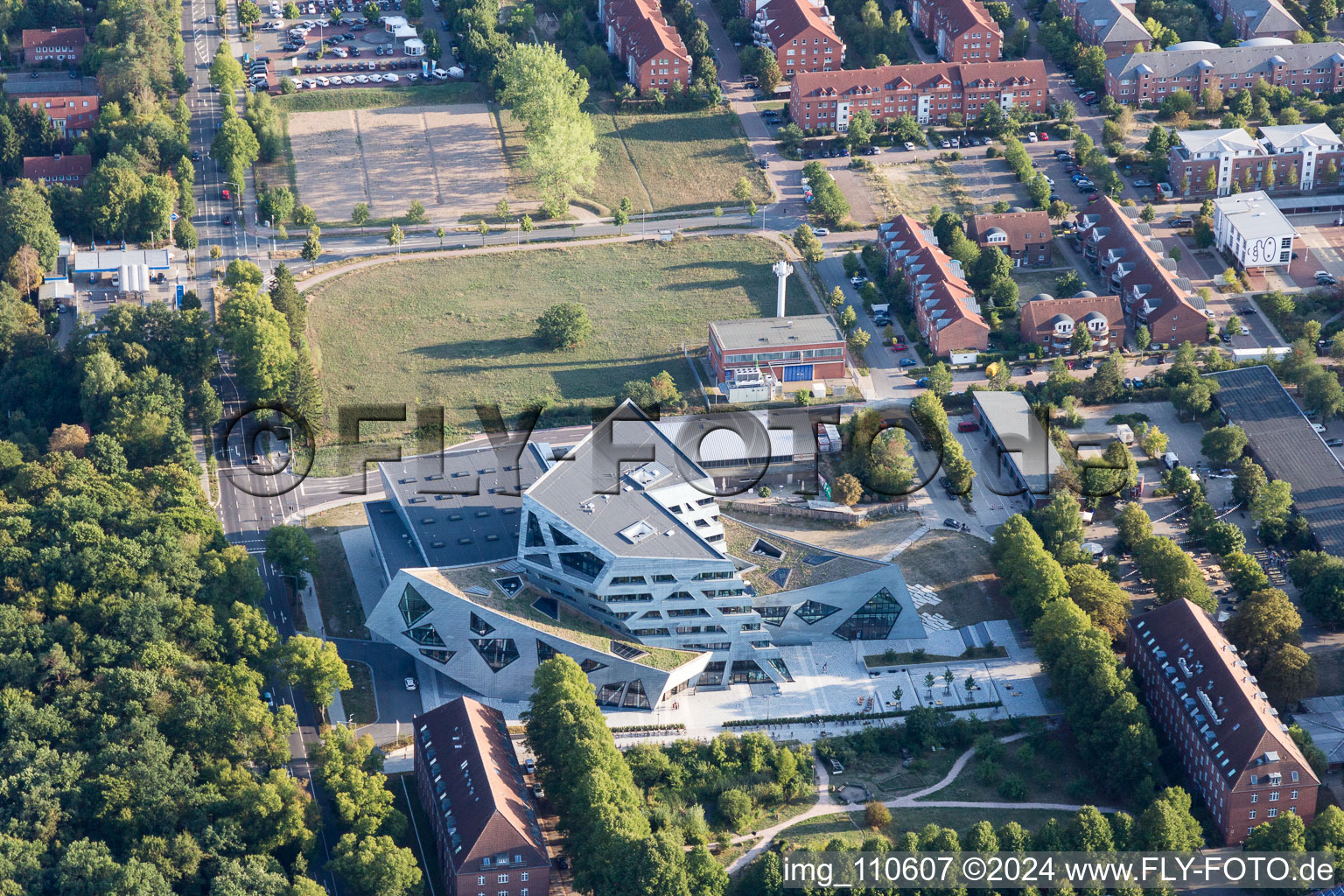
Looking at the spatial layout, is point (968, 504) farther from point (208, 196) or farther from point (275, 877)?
point (208, 196)

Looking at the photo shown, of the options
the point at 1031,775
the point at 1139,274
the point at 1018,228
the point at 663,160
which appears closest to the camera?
the point at 1031,775

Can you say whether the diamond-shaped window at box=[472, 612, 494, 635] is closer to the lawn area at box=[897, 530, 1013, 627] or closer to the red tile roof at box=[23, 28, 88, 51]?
the lawn area at box=[897, 530, 1013, 627]

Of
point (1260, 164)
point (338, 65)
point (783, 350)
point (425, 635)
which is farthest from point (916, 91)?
point (425, 635)

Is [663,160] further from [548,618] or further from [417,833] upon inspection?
[417,833]

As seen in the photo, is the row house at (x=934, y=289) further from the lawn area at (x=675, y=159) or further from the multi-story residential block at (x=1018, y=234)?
the lawn area at (x=675, y=159)

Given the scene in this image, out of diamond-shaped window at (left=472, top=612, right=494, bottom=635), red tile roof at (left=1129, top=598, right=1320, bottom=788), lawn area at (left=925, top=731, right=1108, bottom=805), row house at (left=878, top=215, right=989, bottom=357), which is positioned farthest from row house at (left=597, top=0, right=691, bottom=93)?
lawn area at (left=925, top=731, right=1108, bottom=805)
